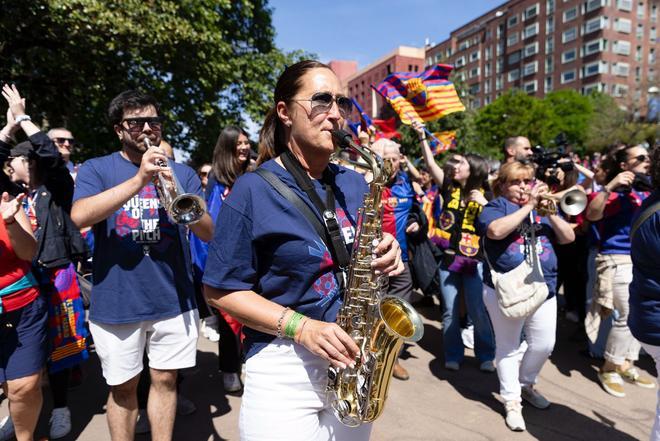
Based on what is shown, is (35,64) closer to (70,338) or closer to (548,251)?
(70,338)

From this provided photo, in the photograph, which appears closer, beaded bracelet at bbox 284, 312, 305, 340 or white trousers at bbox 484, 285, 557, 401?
beaded bracelet at bbox 284, 312, 305, 340

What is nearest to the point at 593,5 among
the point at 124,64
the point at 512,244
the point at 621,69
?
the point at 621,69

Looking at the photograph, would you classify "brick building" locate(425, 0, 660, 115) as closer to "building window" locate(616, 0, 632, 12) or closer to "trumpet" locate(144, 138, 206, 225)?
"building window" locate(616, 0, 632, 12)

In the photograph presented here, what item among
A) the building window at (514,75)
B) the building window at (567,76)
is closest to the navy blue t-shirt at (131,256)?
the building window at (567,76)

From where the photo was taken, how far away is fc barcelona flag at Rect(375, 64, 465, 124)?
6.06 metres

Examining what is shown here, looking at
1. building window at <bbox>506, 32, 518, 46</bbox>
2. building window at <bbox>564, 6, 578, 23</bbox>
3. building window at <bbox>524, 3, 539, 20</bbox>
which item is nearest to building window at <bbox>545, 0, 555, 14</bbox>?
building window at <bbox>524, 3, 539, 20</bbox>

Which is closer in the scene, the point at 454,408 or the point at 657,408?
the point at 657,408

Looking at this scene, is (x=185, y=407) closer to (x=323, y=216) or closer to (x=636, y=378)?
(x=323, y=216)

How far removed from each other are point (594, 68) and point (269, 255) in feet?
230

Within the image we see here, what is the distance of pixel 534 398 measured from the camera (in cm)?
401

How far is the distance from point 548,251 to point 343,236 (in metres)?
2.61

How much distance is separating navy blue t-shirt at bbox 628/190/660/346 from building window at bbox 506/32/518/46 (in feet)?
255

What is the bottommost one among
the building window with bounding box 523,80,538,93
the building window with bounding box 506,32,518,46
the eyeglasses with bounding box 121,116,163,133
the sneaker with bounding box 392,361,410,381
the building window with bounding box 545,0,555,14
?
the sneaker with bounding box 392,361,410,381

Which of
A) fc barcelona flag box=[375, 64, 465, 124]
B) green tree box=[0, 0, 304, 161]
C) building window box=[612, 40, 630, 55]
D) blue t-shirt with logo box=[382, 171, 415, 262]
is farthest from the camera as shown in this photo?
building window box=[612, 40, 630, 55]
